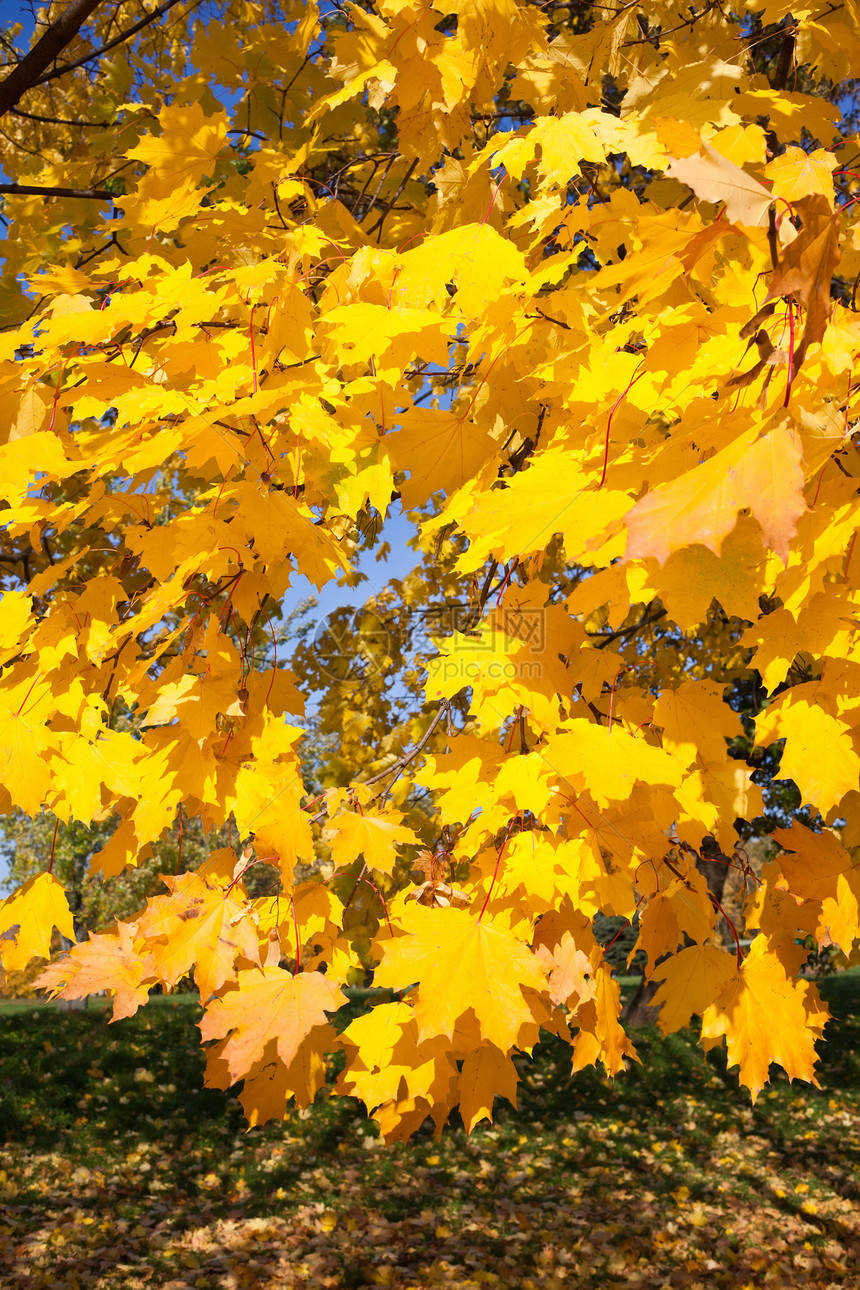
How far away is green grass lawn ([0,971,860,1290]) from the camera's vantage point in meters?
4.57

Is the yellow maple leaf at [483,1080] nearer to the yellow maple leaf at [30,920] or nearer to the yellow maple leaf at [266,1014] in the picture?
the yellow maple leaf at [266,1014]

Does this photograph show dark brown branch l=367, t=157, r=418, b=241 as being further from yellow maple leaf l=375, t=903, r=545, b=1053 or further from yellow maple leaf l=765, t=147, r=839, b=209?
yellow maple leaf l=375, t=903, r=545, b=1053

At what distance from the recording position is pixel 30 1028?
27.6 feet

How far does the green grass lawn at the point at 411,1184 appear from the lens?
4574 millimetres

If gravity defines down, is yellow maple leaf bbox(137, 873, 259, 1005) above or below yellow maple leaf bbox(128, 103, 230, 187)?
below

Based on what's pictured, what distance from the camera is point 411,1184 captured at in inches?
228

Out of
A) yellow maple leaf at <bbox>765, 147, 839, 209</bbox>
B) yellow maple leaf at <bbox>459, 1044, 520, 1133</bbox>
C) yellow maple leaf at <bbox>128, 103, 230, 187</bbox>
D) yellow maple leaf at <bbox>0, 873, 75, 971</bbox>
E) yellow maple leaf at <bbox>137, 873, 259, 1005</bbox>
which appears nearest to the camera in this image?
yellow maple leaf at <bbox>765, 147, 839, 209</bbox>

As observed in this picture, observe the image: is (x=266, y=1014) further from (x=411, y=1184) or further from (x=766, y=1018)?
(x=411, y=1184)

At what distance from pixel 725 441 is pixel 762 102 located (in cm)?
120

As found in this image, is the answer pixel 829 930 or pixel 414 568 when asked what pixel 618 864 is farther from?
pixel 414 568

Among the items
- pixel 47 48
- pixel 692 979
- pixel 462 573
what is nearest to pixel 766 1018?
pixel 692 979

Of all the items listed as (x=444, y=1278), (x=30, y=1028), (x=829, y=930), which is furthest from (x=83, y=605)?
(x=30, y=1028)

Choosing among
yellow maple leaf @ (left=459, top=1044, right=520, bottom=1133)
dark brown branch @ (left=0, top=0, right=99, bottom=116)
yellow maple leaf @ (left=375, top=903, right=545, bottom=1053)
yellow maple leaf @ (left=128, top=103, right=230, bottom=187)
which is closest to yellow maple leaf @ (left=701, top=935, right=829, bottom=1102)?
yellow maple leaf @ (left=459, top=1044, right=520, bottom=1133)

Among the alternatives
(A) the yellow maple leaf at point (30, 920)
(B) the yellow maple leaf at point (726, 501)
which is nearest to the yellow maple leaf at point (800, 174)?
(B) the yellow maple leaf at point (726, 501)
